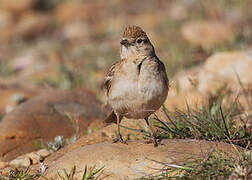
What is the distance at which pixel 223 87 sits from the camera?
6.62 metres

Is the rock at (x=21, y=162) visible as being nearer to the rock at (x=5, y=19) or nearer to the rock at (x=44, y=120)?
the rock at (x=44, y=120)

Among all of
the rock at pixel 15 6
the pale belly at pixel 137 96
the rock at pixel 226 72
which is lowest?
the rock at pixel 226 72

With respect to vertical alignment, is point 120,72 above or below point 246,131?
above

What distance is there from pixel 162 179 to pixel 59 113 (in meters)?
2.89

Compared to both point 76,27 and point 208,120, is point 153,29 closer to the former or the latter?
point 76,27

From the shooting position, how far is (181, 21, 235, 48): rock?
9829mm

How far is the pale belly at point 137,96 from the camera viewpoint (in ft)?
13.3

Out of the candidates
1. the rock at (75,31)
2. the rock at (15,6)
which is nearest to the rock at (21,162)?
the rock at (75,31)

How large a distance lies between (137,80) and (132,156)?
0.67 metres

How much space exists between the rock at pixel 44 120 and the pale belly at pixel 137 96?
1022 mm

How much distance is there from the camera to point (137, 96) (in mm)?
4055

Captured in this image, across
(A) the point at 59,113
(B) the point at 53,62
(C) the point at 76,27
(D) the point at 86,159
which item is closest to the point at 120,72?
(D) the point at 86,159

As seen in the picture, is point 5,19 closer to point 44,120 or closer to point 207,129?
point 44,120

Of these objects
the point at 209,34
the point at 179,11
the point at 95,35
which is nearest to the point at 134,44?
the point at 209,34
